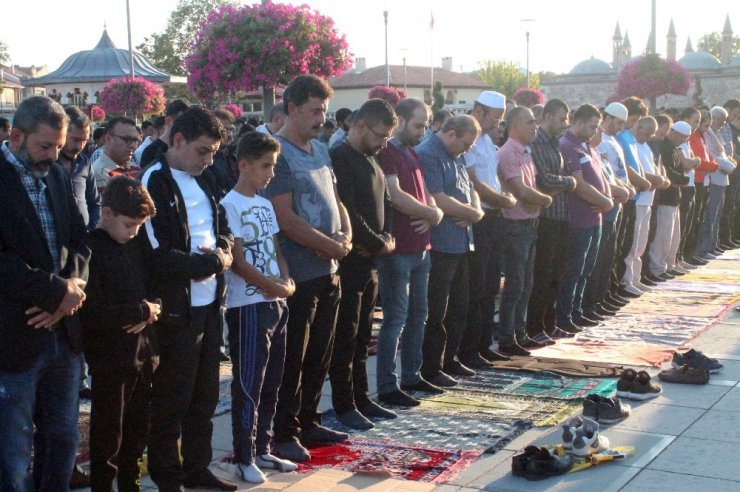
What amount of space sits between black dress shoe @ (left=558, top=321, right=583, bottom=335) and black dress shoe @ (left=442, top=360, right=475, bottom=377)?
2.20 metres

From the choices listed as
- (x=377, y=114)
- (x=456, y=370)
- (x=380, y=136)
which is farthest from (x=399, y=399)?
(x=377, y=114)

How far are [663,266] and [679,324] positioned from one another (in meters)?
3.17

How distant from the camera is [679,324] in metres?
10.4

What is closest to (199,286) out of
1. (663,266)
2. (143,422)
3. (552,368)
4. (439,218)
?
(143,422)

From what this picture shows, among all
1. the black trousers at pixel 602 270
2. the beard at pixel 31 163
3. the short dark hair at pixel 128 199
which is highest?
the beard at pixel 31 163

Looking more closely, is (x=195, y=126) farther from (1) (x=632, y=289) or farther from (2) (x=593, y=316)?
(1) (x=632, y=289)

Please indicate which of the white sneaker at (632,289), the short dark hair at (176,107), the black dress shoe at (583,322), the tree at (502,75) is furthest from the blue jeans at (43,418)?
the tree at (502,75)

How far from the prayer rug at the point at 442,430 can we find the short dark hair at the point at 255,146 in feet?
6.57

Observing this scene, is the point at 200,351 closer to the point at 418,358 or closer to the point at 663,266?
the point at 418,358

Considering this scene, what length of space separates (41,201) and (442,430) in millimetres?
3161

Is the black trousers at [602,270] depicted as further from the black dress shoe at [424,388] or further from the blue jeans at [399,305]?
the blue jeans at [399,305]

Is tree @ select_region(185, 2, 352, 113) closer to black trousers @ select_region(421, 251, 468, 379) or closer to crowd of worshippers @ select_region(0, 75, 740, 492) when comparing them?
crowd of worshippers @ select_region(0, 75, 740, 492)

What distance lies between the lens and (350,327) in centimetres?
653

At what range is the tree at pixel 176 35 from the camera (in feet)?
263
